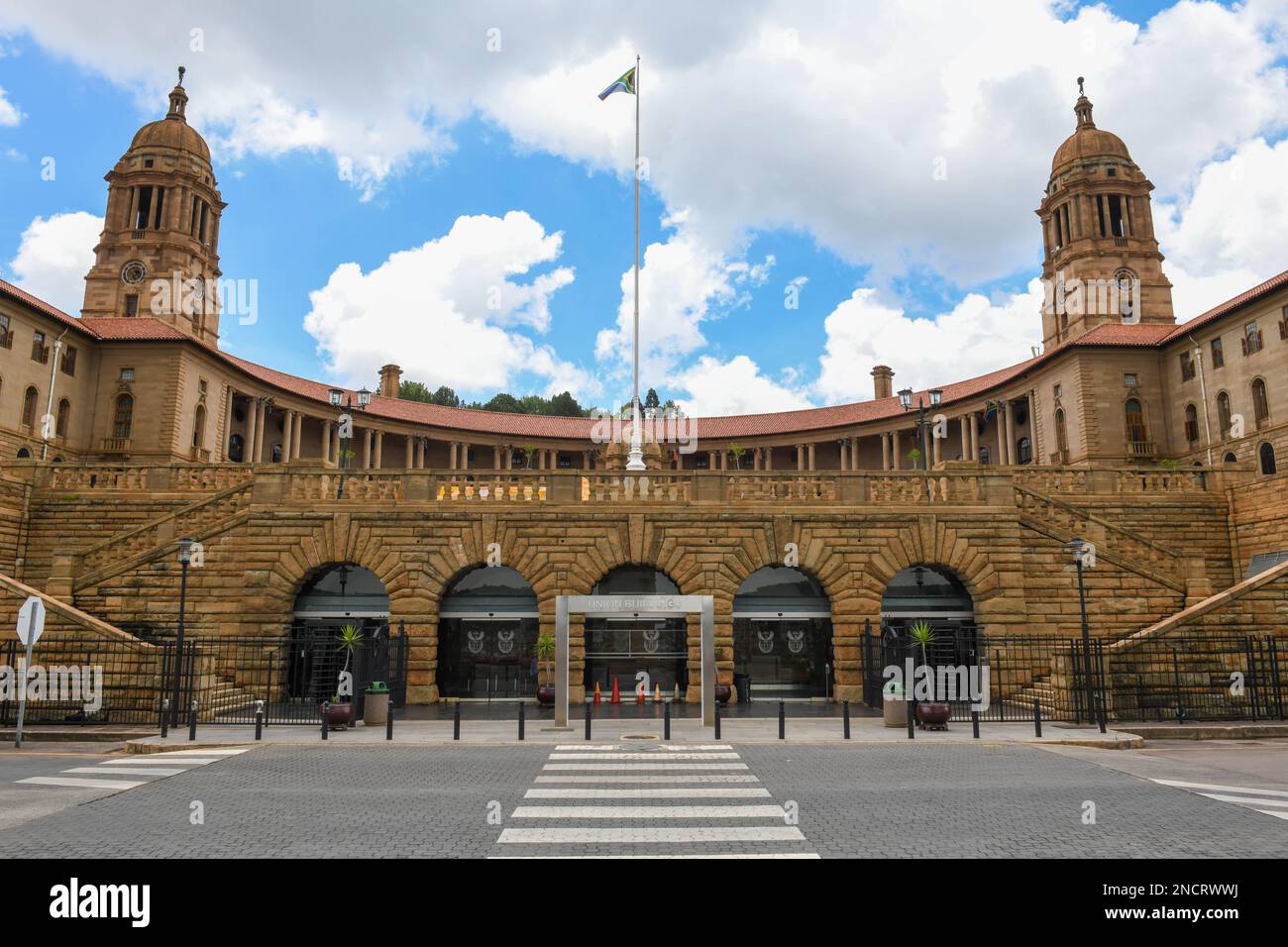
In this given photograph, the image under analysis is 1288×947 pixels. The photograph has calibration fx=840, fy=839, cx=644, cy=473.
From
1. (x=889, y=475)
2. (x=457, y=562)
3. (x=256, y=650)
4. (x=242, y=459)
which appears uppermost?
(x=242, y=459)

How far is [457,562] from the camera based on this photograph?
25.0m

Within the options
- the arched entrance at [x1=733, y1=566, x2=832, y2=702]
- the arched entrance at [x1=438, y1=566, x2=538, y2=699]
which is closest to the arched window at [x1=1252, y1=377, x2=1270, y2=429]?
the arched entrance at [x1=733, y1=566, x2=832, y2=702]

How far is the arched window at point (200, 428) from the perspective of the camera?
2319 inches

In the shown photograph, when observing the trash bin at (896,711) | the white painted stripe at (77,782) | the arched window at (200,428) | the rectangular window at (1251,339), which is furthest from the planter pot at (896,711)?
the arched window at (200,428)

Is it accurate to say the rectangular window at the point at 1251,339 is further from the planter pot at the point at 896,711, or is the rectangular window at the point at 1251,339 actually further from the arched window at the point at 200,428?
the arched window at the point at 200,428

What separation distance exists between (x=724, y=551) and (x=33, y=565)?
24.8 meters

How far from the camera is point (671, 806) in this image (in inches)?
442

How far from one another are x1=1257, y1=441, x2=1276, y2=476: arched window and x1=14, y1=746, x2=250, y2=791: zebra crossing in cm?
5564

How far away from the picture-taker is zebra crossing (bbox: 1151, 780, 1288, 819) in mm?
10992

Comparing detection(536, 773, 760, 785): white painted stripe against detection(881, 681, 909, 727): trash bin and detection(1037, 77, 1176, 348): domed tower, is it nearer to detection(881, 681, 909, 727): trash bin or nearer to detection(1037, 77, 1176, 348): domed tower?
detection(881, 681, 909, 727): trash bin

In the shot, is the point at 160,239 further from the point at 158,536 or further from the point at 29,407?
the point at 158,536

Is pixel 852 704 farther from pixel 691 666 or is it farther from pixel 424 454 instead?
pixel 424 454

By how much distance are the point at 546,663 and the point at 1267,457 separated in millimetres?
47462
